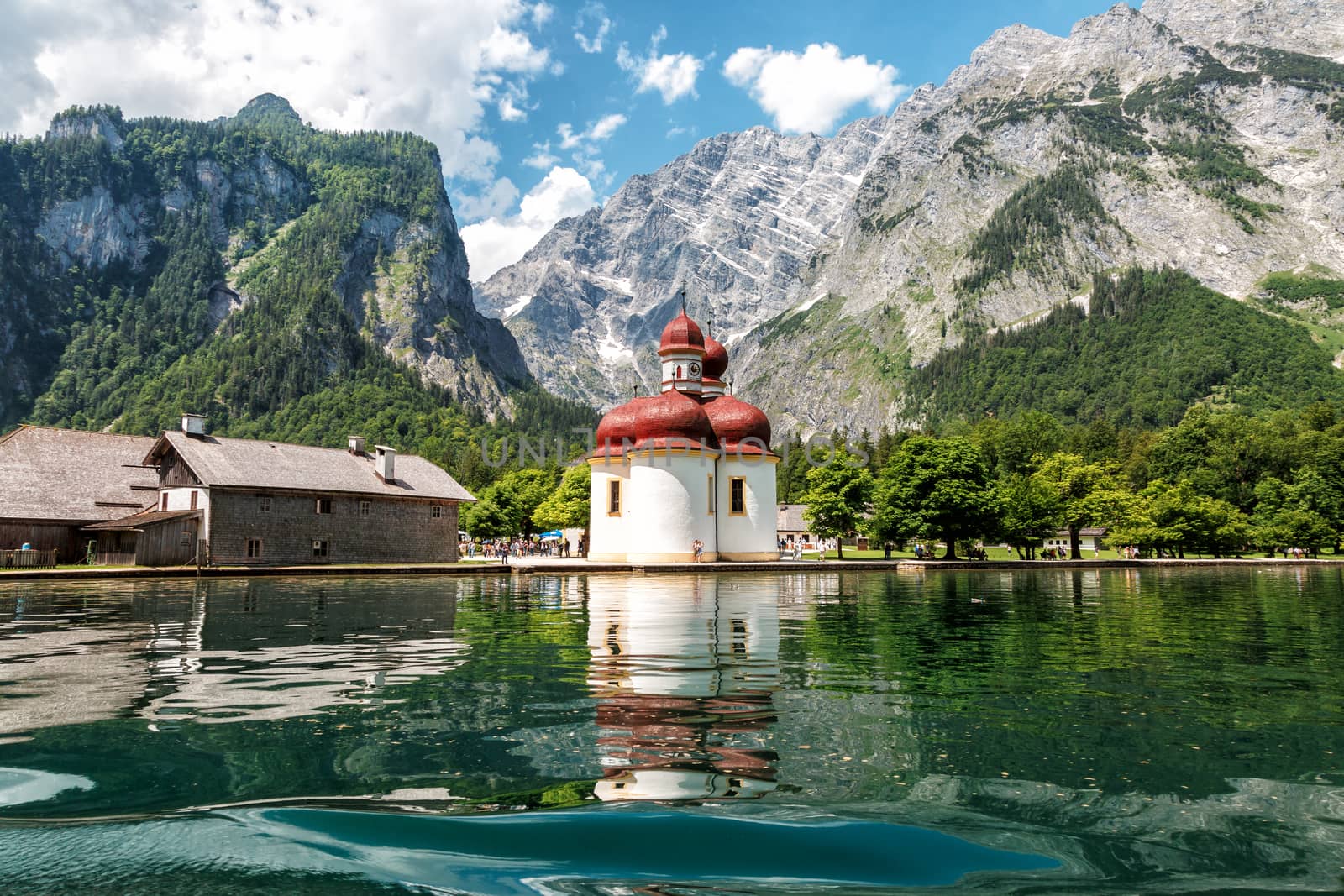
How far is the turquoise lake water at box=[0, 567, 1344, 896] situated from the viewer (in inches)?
159

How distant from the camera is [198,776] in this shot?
18.6ft

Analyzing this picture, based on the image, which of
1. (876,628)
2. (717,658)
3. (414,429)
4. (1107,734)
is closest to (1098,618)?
(876,628)

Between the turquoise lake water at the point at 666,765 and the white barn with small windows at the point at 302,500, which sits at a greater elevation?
the white barn with small windows at the point at 302,500

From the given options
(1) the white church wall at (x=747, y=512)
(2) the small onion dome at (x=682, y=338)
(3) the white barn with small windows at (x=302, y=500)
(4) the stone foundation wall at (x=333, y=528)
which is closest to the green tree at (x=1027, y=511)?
(1) the white church wall at (x=747, y=512)

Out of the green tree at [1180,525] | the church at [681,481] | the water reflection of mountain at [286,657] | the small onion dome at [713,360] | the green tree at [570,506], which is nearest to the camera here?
the water reflection of mountain at [286,657]

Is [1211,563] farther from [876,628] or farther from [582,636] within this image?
[582,636]

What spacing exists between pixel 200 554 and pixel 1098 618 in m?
44.8

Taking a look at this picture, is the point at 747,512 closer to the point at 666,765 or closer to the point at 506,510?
the point at 506,510

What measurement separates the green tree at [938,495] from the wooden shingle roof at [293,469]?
1256 inches

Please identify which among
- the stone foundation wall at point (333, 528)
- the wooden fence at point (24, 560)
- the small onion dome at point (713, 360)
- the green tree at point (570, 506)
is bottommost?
the wooden fence at point (24, 560)

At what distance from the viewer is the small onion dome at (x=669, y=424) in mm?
52406

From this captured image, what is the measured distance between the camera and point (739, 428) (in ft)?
184

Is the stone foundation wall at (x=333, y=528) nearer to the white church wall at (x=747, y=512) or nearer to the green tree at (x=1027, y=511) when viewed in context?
the white church wall at (x=747, y=512)

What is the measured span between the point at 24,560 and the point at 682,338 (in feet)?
133
